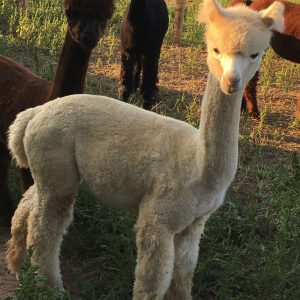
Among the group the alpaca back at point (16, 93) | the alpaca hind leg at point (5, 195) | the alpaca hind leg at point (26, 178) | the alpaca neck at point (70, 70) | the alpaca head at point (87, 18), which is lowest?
the alpaca hind leg at point (5, 195)

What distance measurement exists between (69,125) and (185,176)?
2.10 ft

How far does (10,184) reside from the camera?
4.08 metres

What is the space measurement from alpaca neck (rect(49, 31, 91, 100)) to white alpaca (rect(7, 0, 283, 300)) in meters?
0.59

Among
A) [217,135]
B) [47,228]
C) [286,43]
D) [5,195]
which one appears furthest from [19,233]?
[286,43]

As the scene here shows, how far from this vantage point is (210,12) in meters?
2.27

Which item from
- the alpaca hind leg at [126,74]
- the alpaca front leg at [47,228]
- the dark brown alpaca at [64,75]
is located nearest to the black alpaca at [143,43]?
the alpaca hind leg at [126,74]

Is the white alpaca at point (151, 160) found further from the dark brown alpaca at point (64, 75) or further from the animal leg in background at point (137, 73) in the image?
the animal leg in background at point (137, 73)

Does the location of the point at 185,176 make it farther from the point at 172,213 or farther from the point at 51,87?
the point at 51,87

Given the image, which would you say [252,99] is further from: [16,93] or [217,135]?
[217,135]

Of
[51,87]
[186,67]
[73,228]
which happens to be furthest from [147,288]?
[186,67]

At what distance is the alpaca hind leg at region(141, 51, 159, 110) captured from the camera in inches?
240

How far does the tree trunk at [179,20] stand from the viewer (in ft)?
29.8

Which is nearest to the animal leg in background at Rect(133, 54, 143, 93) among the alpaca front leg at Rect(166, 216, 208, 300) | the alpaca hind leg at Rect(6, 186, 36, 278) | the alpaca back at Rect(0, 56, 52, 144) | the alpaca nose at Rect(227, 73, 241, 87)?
the alpaca back at Rect(0, 56, 52, 144)

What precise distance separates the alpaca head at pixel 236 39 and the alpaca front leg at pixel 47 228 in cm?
112
